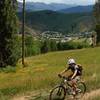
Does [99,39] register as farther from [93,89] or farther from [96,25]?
[93,89]

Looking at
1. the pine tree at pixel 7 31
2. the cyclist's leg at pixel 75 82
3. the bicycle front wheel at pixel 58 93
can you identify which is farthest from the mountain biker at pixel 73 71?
the pine tree at pixel 7 31

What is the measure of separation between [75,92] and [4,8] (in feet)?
114

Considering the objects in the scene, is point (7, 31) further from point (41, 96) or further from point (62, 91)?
point (62, 91)

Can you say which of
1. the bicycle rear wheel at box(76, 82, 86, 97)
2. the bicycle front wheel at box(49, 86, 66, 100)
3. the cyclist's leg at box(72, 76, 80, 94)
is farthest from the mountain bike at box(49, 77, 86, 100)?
the bicycle rear wheel at box(76, 82, 86, 97)

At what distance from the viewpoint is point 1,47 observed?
2026 inches

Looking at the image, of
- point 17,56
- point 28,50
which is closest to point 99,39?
point 28,50

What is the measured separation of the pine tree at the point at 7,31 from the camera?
168ft

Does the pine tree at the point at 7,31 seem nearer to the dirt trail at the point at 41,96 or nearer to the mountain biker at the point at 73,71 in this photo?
the dirt trail at the point at 41,96

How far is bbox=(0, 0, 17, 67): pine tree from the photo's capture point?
51062 millimetres

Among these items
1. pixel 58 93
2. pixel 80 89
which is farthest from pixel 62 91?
pixel 80 89

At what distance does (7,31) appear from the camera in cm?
5131

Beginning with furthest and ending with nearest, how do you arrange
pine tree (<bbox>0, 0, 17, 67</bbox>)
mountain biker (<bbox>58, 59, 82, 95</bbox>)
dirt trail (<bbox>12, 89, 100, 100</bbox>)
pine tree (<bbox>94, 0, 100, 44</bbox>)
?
pine tree (<bbox>94, 0, 100, 44</bbox>), pine tree (<bbox>0, 0, 17, 67</bbox>), dirt trail (<bbox>12, 89, 100, 100</bbox>), mountain biker (<bbox>58, 59, 82, 95</bbox>)

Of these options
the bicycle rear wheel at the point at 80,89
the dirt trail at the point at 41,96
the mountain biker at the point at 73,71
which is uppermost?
the mountain biker at the point at 73,71

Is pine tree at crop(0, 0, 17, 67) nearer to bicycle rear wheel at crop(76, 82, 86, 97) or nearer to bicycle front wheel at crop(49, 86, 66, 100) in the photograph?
bicycle rear wheel at crop(76, 82, 86, 97)
